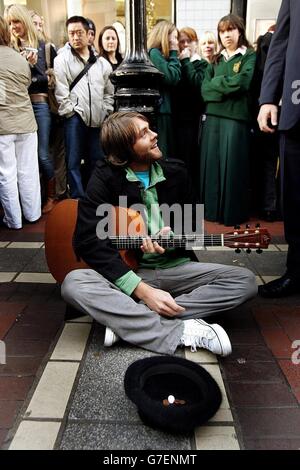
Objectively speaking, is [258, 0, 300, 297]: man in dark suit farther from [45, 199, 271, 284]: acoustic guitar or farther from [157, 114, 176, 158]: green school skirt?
[157, 114, 176, 158]: green school skirt

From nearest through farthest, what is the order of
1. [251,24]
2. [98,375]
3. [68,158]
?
[98,375], [68,158], [251,24]

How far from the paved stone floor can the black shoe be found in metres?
0.07

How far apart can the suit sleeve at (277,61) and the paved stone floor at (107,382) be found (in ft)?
4.33

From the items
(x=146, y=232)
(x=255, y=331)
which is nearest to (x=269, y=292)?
(x=255, y=331)

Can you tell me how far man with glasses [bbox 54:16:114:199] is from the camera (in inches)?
205

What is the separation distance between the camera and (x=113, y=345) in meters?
2.56

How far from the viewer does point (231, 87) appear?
4.68 meters

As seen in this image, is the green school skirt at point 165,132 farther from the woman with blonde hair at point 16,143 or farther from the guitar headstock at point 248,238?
the guitar headstock at point 248,238

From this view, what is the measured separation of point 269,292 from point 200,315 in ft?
2.55

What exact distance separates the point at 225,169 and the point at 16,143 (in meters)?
2.05

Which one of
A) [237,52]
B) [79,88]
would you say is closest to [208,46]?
[237,52]

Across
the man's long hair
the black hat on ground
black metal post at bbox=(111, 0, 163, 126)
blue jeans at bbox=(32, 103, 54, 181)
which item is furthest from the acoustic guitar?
blue jeans at bbox=(32, 103, 54, 181)
